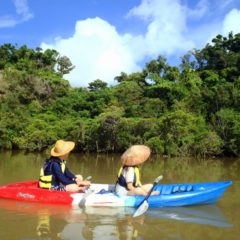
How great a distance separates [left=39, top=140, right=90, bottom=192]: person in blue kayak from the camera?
6.56m

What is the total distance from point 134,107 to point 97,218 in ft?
63.4

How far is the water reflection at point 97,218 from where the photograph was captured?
4.93m

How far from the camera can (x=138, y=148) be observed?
249 inches

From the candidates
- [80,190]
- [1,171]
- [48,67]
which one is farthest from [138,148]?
[48,67]

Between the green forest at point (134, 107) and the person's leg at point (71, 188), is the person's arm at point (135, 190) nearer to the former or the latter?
the person's leg at point (71, 188)

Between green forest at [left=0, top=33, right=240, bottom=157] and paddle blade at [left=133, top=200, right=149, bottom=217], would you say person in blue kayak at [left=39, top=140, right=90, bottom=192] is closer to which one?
paddle blade at [left=133, top=200, right=149, bottom=217]

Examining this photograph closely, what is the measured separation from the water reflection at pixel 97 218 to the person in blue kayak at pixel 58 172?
393 millimetres

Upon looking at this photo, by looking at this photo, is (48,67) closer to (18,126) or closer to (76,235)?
(18,126)

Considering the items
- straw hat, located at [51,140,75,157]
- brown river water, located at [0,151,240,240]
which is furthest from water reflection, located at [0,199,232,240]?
straw hat, located at [51,140,75,157]

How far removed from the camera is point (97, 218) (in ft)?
18.9

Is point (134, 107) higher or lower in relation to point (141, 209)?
higher

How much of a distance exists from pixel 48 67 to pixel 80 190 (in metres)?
29.9

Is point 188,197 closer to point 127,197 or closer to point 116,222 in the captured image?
point 127,197

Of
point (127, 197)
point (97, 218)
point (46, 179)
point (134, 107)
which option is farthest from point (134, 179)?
point (134, 107)
